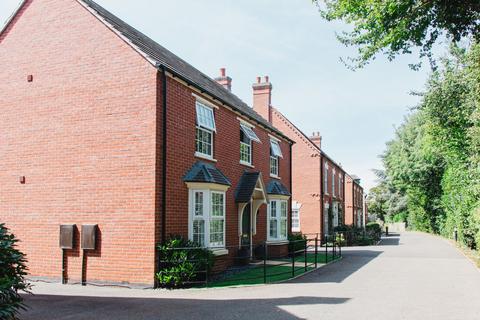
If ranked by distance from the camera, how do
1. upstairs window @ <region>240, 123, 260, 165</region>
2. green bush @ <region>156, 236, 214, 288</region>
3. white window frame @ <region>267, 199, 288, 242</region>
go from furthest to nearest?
white window frame @ <region>267, 199, 288, 242</region> < upstairs window @ <region>240, 123, 260, 165</region> < green bush @ <region>156, 236, 214, 288</region>

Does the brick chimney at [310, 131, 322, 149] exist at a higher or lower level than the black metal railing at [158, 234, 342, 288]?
higher

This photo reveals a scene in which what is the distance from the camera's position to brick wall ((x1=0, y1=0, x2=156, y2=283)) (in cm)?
1266

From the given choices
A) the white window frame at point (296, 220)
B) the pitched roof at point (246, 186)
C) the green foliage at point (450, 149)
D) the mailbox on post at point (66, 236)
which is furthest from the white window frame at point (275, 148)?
the mailbox on post at point (66, 236)

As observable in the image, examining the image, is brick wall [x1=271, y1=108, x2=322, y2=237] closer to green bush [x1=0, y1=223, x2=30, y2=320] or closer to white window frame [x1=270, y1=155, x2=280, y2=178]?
white window frame [x1=270, y1=155, x2=280, y2=178]

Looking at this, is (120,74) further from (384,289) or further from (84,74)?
(384,289)

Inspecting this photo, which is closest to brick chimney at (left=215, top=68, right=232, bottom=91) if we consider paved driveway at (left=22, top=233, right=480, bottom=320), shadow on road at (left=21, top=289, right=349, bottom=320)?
paved driveway at (left=22, top=233, right=480, bottom=320)

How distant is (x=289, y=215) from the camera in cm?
2448

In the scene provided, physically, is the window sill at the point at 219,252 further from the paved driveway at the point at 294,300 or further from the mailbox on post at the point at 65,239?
the mailbox on post at the point at 65,239

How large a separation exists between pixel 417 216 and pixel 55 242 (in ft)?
164

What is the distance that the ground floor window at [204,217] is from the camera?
14195mm

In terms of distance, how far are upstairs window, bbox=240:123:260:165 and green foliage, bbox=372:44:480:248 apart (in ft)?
27.8

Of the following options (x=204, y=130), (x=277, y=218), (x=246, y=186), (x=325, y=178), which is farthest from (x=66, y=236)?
(x=325, y=178)

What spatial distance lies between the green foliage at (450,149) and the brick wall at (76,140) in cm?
1187

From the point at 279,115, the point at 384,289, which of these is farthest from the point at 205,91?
the point at 279,115
